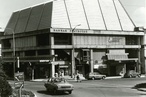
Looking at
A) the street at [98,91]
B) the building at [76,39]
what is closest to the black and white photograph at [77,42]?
the building at [76,39]

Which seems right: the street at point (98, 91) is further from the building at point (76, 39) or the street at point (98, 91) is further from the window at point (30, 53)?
the window at point (30, 53)

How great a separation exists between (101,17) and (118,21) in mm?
5222

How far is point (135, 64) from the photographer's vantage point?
73.6m

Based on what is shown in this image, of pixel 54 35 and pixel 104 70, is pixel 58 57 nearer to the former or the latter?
pixel 54 35

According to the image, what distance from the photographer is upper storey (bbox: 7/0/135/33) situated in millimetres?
68312

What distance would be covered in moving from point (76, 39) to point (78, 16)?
7.04 metres

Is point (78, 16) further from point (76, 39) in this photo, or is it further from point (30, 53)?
point (30, 53)

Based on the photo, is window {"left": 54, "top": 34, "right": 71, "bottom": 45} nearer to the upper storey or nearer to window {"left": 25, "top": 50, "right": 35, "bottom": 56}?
the upper storey

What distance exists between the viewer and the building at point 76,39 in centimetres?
6462

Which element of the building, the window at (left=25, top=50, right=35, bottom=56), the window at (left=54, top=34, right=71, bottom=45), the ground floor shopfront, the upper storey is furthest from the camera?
the window at (left=25, top=50, right=35, bottom=56)

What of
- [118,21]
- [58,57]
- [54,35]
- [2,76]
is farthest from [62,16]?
[2,76]

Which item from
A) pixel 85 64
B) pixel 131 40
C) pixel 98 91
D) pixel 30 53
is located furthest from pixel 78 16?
pixel 98 91

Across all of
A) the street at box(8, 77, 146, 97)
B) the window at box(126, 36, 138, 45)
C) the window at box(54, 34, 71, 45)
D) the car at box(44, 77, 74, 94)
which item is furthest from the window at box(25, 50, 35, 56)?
the car at box(44, 77, 74, 94)

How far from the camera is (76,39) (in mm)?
66188
